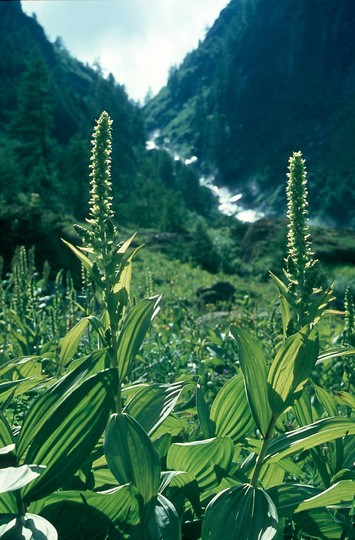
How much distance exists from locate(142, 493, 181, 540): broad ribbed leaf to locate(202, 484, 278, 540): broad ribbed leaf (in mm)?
77

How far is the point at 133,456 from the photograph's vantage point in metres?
1.52

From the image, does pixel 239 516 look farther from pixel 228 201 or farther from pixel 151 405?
pixel 228 201

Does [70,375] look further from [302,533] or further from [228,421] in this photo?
[302,533]

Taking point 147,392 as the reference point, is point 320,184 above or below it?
above

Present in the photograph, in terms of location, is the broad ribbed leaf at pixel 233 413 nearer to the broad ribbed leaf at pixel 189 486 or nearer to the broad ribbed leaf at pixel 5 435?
the broad ribbed leaf at pixel 189 486

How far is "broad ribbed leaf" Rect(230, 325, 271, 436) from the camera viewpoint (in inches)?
65.6

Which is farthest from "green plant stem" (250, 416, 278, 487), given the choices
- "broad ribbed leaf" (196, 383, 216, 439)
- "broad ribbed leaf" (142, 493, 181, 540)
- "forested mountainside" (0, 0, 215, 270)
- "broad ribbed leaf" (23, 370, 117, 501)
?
"forested mountainside" (0, 0, 215, 270)

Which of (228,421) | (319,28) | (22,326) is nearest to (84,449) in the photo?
(228,421)

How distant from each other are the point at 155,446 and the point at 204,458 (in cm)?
16

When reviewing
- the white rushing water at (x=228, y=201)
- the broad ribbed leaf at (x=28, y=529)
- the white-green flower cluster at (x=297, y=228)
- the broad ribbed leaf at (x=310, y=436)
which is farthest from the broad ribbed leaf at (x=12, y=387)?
the white rushing water at (x=228, y=201)

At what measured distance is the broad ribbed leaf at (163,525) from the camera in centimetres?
150

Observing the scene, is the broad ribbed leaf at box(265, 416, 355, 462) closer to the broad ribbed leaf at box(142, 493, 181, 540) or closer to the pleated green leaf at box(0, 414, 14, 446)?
the broad ribbed leaf at box(142, 493, 181, 540)

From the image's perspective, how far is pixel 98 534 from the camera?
150 centimetres

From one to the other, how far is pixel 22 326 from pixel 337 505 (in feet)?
10.8
